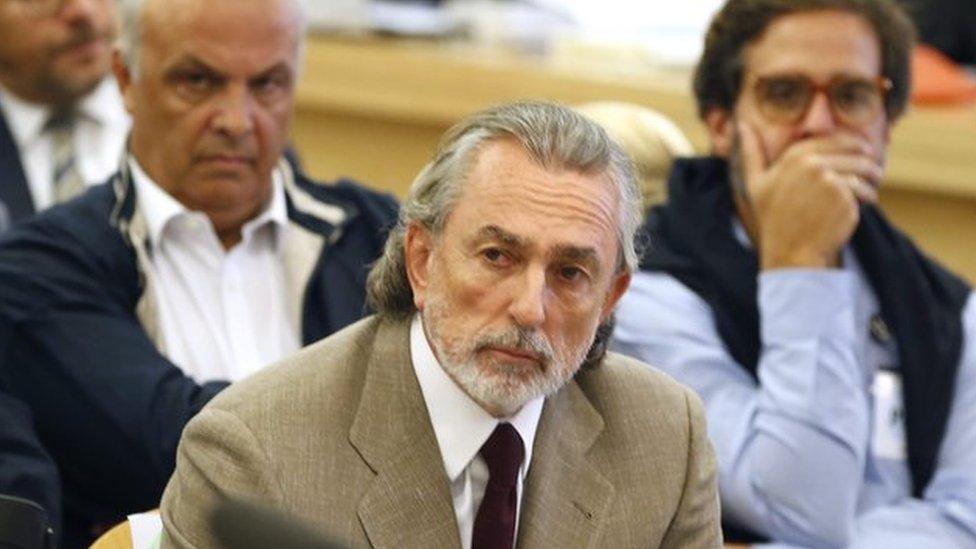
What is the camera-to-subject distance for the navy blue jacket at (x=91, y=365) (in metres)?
3.01

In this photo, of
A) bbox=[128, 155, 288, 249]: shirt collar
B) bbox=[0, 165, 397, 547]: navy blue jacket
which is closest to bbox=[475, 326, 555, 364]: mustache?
bbox=[0, 165, 397, 547]: navy blue jacket

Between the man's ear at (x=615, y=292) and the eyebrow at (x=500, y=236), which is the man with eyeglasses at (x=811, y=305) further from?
the eyebrow at (x=500, y=236)

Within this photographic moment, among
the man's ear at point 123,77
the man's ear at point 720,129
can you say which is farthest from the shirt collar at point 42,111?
the man's ear at point 720,129

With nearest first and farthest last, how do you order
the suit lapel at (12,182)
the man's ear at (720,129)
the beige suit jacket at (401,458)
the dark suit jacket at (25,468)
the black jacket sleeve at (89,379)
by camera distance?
the beige suit jacket at (401,458) → the dark suit jacket at (25,468) → the black jacket sleeve at (89,379) → the man's ear at (720,129) → the suit lapel at (12,182)

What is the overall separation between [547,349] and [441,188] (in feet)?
0.78

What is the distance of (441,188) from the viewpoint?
7.89ft

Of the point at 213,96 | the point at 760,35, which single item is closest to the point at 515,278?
the point at 213,96

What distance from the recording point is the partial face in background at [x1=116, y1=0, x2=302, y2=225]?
3275mm

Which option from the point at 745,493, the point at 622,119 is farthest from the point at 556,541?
the point at 622,119

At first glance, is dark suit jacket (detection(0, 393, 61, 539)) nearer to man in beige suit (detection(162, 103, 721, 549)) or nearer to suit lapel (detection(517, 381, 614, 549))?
man in beige suit (detection(162, 103, 721, 549))

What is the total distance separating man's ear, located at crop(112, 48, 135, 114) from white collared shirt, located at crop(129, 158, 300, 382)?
0.13 m

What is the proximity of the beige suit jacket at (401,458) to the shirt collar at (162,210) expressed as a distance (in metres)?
0.85

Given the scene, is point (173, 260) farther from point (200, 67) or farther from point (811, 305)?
point (811, 305)

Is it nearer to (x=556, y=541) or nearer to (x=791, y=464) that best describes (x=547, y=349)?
(x=556, y=541)
